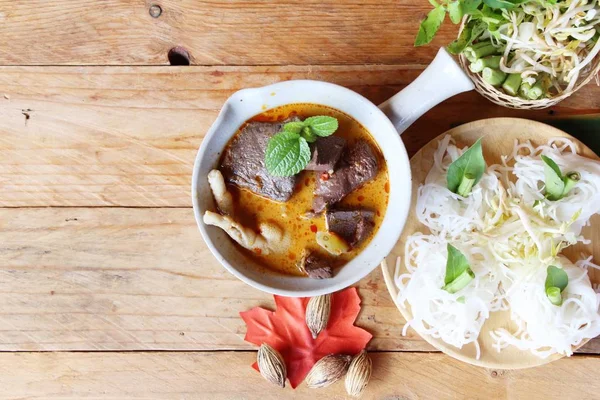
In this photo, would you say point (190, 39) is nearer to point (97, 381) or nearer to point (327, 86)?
point (327, 86)

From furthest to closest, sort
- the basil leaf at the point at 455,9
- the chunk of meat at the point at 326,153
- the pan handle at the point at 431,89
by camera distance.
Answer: the chunk of meat at the point at 326,153 → the pan handle at the point at 431,89 → the basil leaf at the point at 455,9

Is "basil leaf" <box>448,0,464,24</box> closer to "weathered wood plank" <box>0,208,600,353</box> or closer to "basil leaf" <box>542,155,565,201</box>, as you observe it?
"basil leaf" <box>542,155,565,201</box>

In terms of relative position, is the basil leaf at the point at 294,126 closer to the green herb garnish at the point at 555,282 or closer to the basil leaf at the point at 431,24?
the basil leaf at the point at 431,24

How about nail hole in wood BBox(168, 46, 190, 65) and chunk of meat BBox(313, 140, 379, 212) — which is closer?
chunk of meat BBox(313, 140, 379, 212)

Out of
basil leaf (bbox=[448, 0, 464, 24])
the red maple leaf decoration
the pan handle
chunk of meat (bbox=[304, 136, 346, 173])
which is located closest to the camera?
basil leaf (bbox=[448, 0, 464, 24])

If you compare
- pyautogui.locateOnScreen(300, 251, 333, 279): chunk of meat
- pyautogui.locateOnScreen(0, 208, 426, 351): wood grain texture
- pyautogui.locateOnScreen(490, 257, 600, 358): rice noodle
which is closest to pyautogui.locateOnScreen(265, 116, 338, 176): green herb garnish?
pyautogui.locateOnScreen(300, 251, 333, 279): chunk of meat

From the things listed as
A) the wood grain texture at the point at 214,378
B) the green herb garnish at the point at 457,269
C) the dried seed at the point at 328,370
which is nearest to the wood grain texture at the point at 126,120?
the green herb garnish at the point at 457,269
